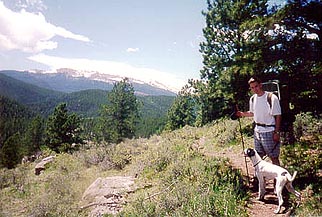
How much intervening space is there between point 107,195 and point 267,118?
426 centimetres

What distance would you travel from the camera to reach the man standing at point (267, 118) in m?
5.44

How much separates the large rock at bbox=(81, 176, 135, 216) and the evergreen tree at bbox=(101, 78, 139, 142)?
31911 mm

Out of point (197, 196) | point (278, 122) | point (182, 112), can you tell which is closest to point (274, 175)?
point (278, 122)

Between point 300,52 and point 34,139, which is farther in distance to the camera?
point 34,139

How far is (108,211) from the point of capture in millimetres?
6402

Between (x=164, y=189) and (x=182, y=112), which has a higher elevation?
(x=164, y=189)

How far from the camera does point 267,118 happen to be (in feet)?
18.3

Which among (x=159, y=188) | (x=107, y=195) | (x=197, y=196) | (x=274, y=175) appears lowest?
(x=107, y=195)

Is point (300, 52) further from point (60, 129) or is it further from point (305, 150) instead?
point (60, 129)

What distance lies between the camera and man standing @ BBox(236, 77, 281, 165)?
17.8 ft

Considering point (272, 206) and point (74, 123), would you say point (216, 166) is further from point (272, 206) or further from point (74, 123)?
point (74, 123)

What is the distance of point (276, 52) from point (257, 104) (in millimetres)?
2534

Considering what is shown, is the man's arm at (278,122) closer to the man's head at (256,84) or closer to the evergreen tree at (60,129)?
the man's head at (256,84)

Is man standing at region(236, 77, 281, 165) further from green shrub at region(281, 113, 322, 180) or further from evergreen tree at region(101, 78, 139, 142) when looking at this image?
evergreen tree at region(101, 78, 139, 142)
